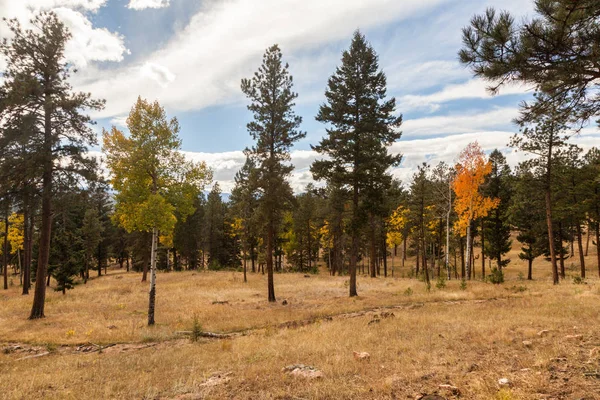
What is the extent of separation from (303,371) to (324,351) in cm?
193

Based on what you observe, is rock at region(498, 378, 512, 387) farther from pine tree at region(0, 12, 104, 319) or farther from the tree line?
pine tree at region(0, 12, 104, 319)

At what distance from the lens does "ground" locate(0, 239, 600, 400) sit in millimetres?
6238

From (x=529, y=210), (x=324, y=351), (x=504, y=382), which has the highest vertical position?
(x=529, y=210)

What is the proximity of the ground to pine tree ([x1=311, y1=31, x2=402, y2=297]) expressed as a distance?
7.57 metres

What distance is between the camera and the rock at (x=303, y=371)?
23.5 ft

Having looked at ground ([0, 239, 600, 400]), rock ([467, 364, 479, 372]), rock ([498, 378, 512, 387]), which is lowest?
ground ([0, 239, 600, 400])

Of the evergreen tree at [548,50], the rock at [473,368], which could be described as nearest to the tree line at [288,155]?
the evergreen tree at [548,50]

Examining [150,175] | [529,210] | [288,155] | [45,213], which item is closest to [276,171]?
[288,155]

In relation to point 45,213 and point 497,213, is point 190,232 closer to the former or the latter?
point 45,213

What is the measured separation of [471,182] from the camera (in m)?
27.7

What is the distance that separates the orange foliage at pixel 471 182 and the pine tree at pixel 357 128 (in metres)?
11.3

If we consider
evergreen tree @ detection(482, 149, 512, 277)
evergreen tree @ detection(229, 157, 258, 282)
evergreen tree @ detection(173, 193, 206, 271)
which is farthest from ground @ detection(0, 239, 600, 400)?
evergreen tree @ detection(173, 193, 206, 271)

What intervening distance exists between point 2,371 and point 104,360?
2.71m

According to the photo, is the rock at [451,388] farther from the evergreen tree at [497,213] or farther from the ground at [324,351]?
the evergreen tree at [497,213]
